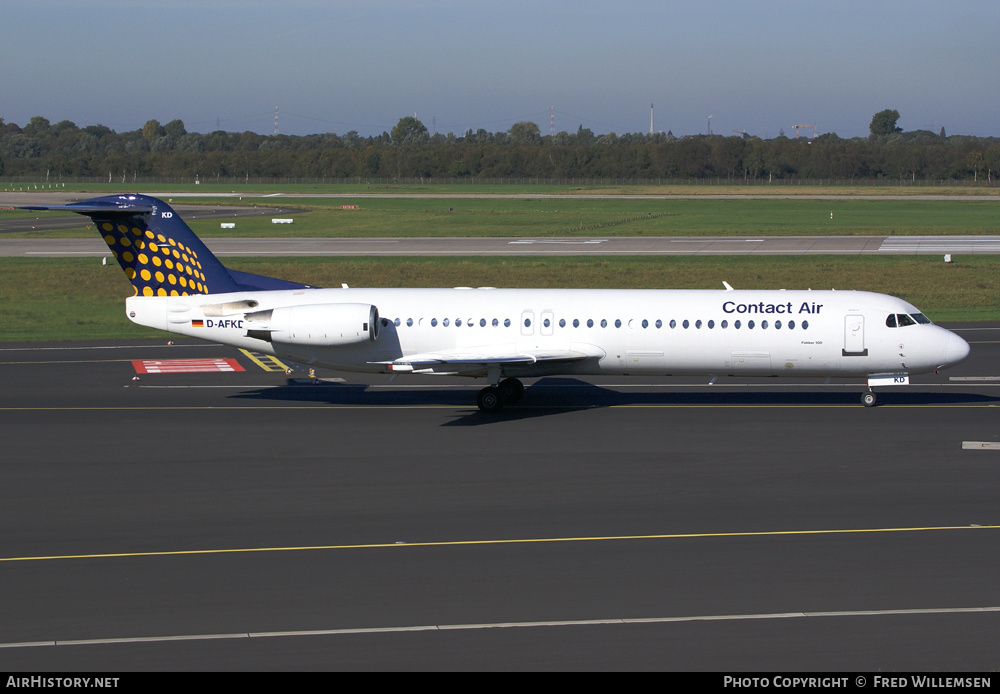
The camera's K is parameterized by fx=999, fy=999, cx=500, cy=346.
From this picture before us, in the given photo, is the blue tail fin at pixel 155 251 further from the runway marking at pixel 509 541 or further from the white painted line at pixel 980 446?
the white painted line at pixel 980 446

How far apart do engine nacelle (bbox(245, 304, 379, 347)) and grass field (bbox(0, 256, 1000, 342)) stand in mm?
19936

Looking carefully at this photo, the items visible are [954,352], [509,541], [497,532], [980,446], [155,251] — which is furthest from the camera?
[155,251]

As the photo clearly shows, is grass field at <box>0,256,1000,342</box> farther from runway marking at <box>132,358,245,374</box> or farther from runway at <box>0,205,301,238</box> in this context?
runway at <box>0,205,301,238</box>

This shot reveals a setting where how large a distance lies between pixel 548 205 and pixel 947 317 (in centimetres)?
7943

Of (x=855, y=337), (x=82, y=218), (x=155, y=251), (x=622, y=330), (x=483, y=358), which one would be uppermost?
(x=82, y=218)

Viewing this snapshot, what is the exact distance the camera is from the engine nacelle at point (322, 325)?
2673 cm

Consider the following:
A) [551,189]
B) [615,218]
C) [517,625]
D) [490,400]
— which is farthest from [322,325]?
[551,189]

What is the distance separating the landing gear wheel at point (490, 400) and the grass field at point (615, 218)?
189ft

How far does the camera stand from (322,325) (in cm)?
2673

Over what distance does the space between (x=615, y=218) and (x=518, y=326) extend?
76.2 meters

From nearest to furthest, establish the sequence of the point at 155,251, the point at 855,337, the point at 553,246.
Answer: the point at 855,337 → the point at 155,251 → the point at 553,246

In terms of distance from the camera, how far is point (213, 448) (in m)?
23.4

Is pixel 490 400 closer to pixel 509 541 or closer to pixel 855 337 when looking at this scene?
pixel 855 337

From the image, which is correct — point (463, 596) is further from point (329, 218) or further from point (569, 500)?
point (329, 218)
